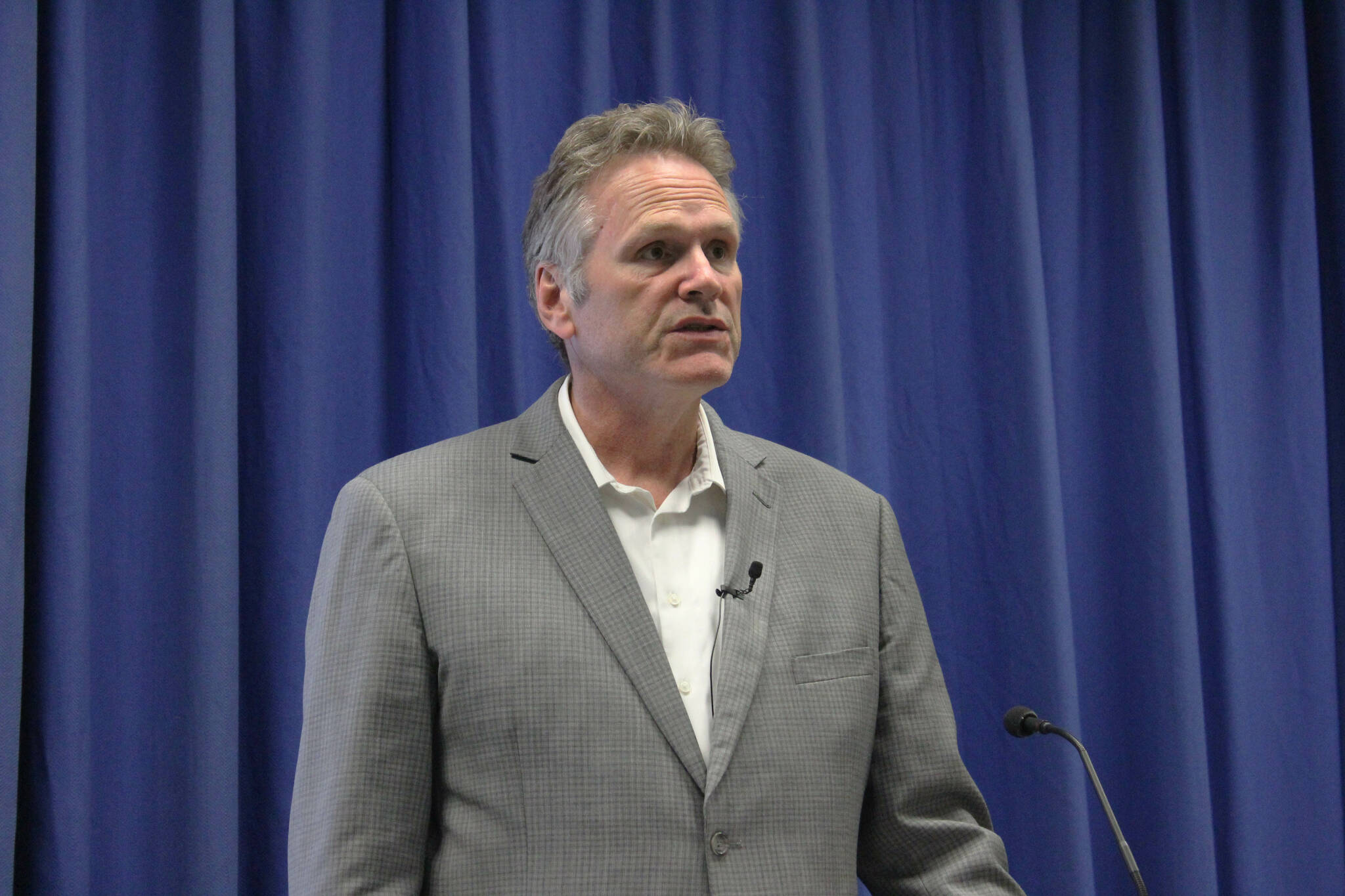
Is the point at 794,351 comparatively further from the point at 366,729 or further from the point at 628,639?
the point at 366,729

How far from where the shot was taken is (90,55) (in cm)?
195

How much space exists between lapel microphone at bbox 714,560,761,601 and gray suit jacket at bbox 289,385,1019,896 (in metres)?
0.01

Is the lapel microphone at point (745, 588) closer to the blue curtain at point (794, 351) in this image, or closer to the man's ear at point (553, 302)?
the man's ear at point (553, 302)

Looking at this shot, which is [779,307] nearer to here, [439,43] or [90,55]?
[439,43]

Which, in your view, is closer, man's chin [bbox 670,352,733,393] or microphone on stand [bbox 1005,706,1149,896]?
man's chin [bbox 670,352,733,393]

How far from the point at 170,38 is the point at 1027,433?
1879 millimetres

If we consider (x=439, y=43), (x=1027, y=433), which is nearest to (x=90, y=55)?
(x=439, y=43)

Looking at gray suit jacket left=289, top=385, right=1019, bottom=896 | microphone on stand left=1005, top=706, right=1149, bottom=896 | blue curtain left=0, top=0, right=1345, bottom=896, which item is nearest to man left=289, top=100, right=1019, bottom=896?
gray suit jacket left=289, top=385, right=1019, bottom=896

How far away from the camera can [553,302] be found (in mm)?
1665

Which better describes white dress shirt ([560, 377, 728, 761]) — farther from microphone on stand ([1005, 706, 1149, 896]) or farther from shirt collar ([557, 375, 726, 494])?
microphone on stand ([1005, 706, 1149, 896])

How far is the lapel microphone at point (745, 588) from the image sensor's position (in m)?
1.46

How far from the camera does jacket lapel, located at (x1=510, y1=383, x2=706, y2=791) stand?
1353 millimetres

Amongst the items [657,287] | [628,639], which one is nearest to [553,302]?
[657,287]

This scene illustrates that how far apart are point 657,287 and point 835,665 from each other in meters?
0.56
